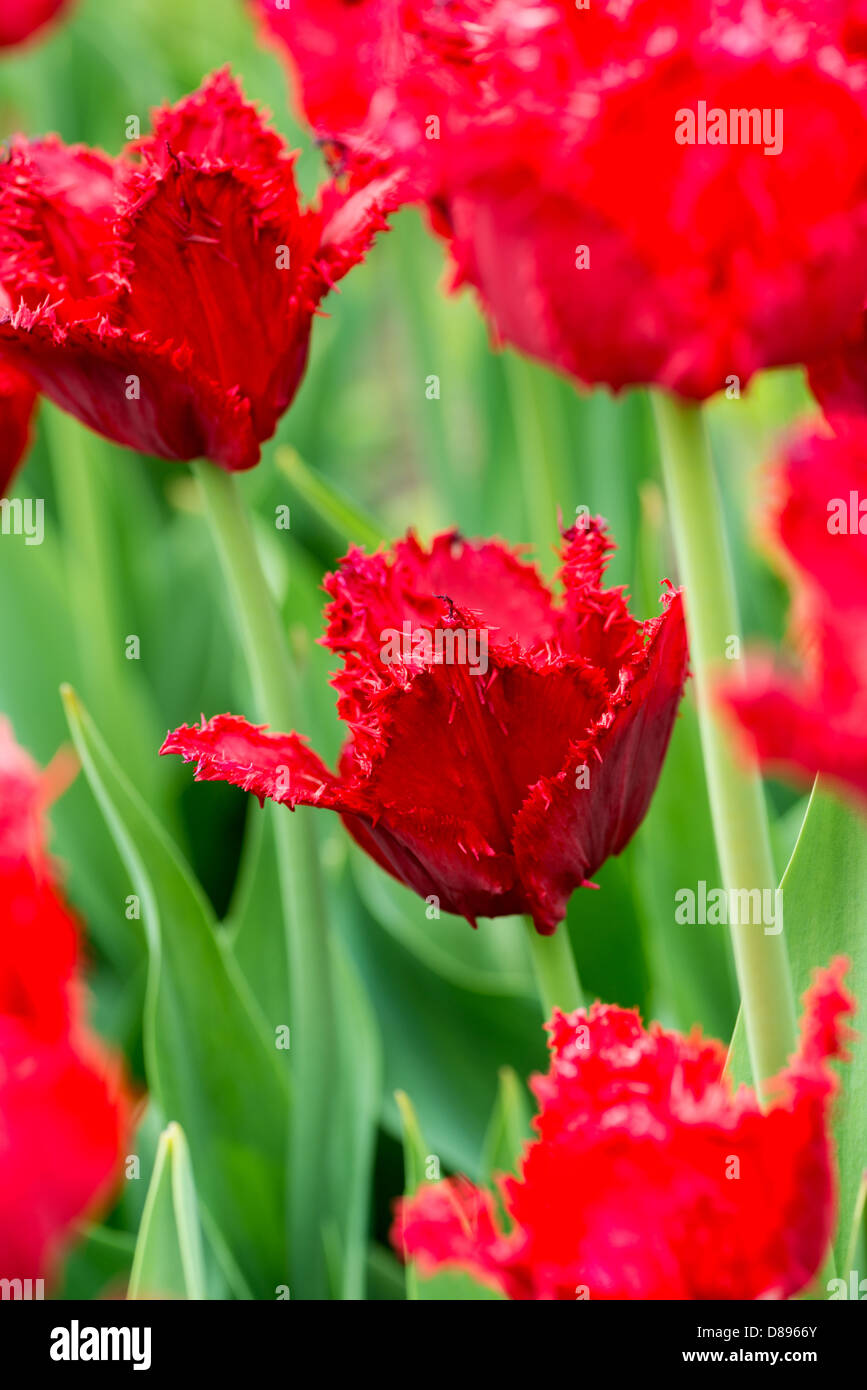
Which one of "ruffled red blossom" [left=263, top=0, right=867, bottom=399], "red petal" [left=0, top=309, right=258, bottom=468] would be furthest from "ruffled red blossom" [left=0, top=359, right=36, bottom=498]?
"ruffled red blossom" [left=263, top=0, right=867, bottom=399]

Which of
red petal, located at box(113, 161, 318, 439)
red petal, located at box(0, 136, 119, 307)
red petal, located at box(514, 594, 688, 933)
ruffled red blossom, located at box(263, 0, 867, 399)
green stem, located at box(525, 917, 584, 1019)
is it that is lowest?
green stem, located at box(525, 917, 584, 1019)

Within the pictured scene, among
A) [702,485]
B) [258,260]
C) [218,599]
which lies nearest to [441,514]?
[218,599]

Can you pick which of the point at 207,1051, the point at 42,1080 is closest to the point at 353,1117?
the point at 207,1051

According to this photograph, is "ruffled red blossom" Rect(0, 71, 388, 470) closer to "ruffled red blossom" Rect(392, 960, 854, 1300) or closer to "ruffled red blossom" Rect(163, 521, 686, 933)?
"ruffled red blossom" Rect(163, 521, 686, 933)

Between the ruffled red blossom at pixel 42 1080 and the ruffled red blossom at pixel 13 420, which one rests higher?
the ruffled red blossom at pixel 13 420

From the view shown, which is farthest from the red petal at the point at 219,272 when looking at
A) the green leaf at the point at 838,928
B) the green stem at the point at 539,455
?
the green stem at the point at 539,455

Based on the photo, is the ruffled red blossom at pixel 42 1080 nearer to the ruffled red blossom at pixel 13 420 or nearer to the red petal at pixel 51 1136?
the red petal at pixel 51 1136
